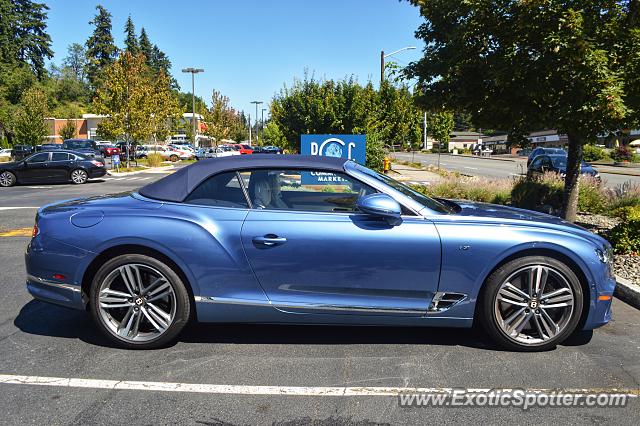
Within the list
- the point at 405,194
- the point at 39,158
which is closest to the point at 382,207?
the point at 405,194

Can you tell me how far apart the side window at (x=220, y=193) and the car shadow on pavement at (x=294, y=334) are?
107 cm

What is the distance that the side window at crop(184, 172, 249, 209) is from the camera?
4.09 m

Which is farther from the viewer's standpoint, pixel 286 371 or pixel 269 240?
pixel 269 240

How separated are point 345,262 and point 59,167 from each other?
70.3 ft

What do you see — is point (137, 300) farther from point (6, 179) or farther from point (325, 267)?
point (6, 179)

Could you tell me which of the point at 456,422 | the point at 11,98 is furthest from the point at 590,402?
the point at 11,98

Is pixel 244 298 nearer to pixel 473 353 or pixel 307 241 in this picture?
pixel 307 241

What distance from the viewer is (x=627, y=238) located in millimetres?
6707

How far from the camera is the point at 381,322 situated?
3881 millimetres

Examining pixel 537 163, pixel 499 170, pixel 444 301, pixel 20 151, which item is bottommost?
pixel 20 151

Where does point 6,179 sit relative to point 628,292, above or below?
below

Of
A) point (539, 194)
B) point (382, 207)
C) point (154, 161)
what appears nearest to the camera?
point (382, 207)

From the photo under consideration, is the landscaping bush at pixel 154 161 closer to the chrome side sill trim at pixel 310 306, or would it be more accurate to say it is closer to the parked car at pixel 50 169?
the parked car at pixel 50 169

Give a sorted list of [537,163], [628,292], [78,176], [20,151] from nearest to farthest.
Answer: [628,292], [537,163], [78,176], [20,151]
